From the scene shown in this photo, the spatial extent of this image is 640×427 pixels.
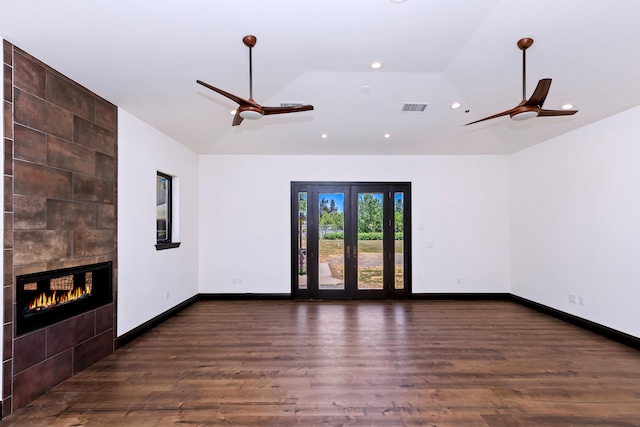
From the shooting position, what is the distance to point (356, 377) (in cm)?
299

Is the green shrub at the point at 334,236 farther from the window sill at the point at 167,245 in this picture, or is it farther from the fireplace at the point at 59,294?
the fireplace at the point at 59,294

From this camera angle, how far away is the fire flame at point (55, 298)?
106 inches

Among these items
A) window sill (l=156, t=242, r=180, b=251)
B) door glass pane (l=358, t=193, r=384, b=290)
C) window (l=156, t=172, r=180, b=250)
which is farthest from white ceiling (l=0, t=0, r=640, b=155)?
door glass pane (l=358, t=193, r=384, b=290)

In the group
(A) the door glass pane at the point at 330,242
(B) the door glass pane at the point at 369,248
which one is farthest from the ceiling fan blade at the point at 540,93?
(A) the door glass pane at the point at 330,242

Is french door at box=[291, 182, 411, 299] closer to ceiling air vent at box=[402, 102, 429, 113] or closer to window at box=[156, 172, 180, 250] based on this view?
ceiling air vent at box=[402, 102, 429, 113]

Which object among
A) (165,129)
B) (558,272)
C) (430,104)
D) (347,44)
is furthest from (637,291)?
(165,129)

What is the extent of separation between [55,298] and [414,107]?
4.55 m

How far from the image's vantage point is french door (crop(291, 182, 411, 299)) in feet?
20.0

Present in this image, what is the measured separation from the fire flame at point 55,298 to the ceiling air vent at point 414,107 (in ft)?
14.3

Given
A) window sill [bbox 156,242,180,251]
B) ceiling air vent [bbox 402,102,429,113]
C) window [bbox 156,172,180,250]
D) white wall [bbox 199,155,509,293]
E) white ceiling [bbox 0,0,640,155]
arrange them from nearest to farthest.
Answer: white ceiling [bbox 0,0,640,155] → ceiling air vent [bbox 402,102,429,113] → window sill [bbox 156,242,180,251] → window [bbox 156,172,180,250] → white wall [bbox 199,155,509,293]

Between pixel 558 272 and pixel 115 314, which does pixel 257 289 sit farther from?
pixel 558 272

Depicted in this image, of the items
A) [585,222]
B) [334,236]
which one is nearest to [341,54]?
[334,236]

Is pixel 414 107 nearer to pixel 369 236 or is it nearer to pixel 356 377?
pixel 369 236

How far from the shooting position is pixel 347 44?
2.89 metres
